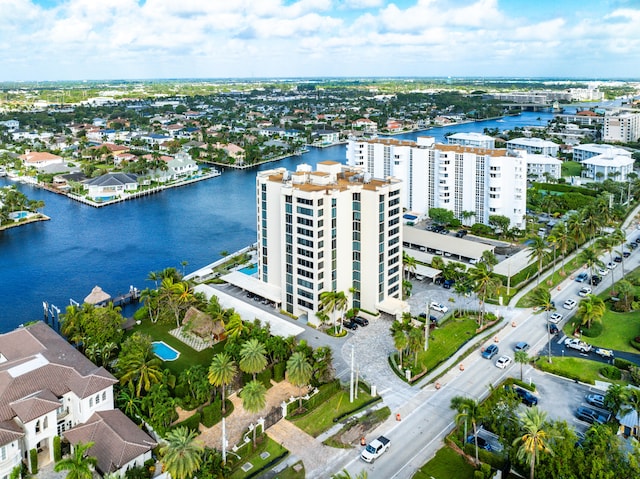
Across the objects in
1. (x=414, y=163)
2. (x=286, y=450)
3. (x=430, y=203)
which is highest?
(x=414, y=163)

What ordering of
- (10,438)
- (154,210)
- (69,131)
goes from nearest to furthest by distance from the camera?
(10,438) → (154,210) → (69,131)

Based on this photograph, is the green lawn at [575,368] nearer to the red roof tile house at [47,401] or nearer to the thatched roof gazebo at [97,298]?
the red roof tile house at [47,401]

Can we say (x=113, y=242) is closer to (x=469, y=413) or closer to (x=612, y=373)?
(x=469, y=413)

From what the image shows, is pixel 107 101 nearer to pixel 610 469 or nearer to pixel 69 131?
pixel 69 131

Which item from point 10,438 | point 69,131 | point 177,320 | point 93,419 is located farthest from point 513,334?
point 69,131

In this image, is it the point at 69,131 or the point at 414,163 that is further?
the point at 69,131

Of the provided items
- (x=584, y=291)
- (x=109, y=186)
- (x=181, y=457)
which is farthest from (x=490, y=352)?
(x=109, y=186)

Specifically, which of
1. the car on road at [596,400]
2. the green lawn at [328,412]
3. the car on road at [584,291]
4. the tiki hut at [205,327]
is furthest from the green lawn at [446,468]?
the car on road at [584,291]

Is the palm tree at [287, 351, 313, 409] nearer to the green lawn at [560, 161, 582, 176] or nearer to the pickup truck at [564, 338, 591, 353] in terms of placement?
the pickup truck at [564, 338, 591, 353]
